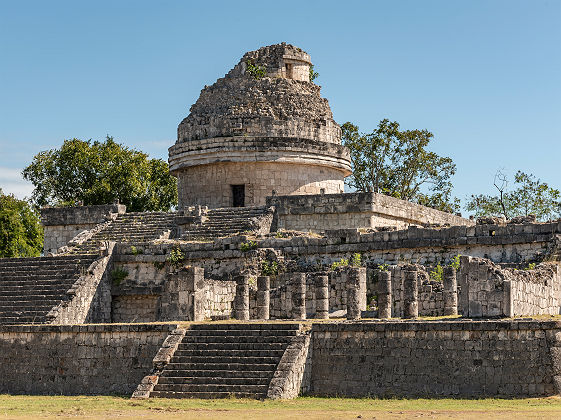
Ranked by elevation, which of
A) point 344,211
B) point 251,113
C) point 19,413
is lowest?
point 19,413

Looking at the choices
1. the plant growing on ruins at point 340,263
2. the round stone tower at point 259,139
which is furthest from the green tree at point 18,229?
the plant growing on ruins at point 340,263

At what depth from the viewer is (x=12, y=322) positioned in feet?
93.7

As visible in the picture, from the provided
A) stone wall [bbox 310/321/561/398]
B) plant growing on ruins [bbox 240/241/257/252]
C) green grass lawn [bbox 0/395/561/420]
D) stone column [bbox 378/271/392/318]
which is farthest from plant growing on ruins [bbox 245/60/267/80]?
green grass lawn [bbox 0/395/561/420]

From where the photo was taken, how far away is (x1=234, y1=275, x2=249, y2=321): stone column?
27141 mm

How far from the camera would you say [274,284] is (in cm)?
3070

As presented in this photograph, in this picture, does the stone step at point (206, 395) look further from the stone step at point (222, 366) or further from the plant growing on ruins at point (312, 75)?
the plant growing on ruins at point (312, 75)

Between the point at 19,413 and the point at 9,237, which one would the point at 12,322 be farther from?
the point at 9,237

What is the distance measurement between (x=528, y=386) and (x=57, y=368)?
414 inches

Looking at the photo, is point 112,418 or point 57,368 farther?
point 57,368

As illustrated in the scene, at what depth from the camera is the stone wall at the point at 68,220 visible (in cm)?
3719

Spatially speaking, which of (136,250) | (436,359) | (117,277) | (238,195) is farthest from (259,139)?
(436,359)

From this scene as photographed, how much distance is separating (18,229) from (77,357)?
28.9 m

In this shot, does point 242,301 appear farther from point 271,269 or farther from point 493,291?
point 493,291

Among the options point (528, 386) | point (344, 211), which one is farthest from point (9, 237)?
point (528, 386)
